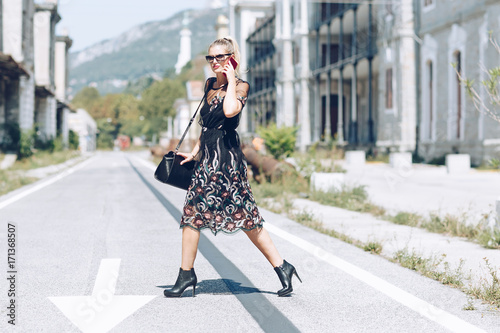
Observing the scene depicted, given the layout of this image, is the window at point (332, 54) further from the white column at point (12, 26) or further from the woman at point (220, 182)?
the woman at point (220, 182)

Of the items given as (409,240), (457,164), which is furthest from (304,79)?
(409,240)

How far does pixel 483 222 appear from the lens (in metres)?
8.67

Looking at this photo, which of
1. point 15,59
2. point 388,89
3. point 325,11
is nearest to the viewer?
point 388,89

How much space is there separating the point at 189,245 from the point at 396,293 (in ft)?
5.49

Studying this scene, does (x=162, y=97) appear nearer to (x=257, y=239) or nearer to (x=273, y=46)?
(x=273, y=46)

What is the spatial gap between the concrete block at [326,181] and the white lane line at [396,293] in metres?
5.93

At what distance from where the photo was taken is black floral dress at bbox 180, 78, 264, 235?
4781 mm

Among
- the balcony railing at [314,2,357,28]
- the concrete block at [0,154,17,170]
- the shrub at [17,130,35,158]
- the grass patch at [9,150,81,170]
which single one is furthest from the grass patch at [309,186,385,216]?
the balcony railing at [314,2,357,28]

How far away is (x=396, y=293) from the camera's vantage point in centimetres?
505

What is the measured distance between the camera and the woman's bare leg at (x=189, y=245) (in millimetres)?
4785

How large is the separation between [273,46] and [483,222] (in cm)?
4504

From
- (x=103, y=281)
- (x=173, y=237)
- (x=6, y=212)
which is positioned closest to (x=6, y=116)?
(x=6, y=212)

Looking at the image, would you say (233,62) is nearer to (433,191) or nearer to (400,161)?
(433,191)

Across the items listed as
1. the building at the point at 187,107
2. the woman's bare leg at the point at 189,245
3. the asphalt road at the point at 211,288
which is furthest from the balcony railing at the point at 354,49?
the building at the point at 187,107
